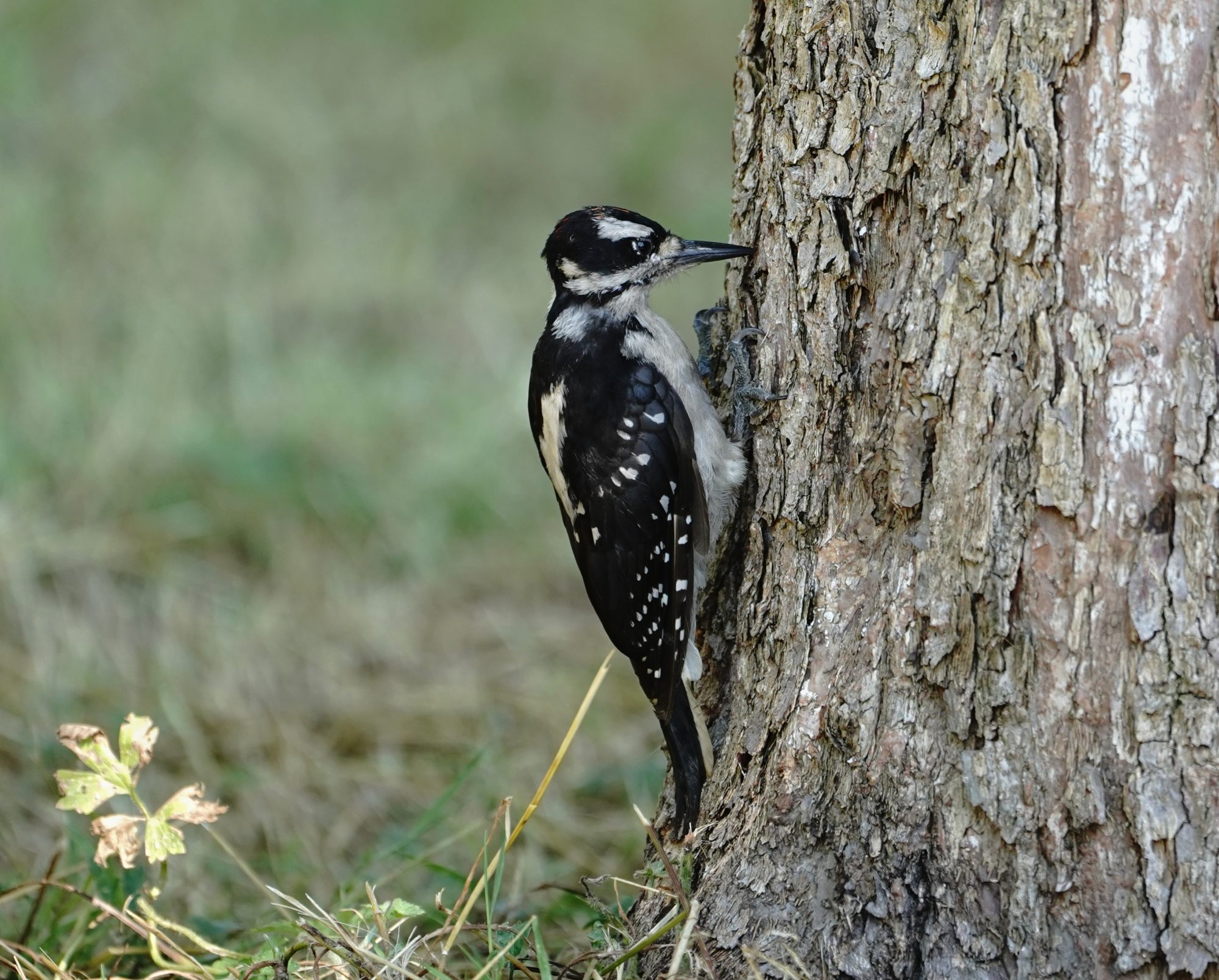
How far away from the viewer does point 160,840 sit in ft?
7.11

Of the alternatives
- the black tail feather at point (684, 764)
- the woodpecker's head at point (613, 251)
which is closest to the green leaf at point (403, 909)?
the black tail feather at point (684, 764)

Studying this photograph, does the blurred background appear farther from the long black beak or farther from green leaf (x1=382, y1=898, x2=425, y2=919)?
the long black beak

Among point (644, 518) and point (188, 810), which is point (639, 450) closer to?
point (644, 518)

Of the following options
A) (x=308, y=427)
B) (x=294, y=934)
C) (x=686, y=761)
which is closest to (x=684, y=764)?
(x=686, y=761)

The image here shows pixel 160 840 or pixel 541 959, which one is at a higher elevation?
pixel 160 840

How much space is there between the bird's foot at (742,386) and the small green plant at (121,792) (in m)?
1.23

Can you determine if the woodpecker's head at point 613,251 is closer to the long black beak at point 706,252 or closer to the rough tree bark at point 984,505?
the long black beak at point 706,252

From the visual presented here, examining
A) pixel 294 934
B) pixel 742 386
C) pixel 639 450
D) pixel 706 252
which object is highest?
pixel 706 252

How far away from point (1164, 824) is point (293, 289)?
16.6 ft

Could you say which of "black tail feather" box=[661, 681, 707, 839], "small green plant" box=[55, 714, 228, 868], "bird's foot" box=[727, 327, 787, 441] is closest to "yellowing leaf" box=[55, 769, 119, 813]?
"small green plant" box=[55, 714, 228, 868]

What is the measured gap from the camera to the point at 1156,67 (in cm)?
173

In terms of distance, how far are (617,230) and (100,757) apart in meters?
1.61

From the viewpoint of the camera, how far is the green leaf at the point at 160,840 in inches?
84.7

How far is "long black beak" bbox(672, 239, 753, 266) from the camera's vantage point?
242cm
